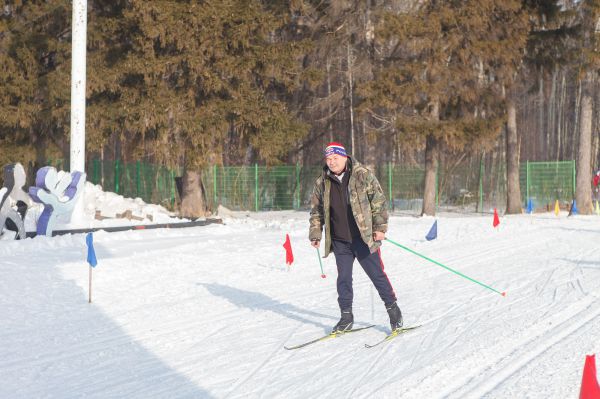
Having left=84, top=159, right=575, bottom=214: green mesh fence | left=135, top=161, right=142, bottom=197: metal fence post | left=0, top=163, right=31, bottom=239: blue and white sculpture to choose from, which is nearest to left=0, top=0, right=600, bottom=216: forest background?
left=84, top=159, right=575, bottom=214: green mesh fence

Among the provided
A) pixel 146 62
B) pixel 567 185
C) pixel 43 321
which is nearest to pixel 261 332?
pixel 43 321

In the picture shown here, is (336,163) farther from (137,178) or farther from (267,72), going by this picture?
(137,178)

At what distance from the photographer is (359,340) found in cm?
805

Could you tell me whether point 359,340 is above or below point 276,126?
below

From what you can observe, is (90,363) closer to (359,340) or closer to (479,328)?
(359,340)

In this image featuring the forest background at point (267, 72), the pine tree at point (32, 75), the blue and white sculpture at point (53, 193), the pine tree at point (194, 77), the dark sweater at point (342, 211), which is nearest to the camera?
the dark sweater at point (342, 211)

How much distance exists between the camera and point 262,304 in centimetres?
1054

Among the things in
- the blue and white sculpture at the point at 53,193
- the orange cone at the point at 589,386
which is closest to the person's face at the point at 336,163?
the orange cone at the point at 589,386

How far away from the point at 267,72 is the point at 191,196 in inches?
195

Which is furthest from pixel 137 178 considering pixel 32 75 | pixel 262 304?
pixel 262 304

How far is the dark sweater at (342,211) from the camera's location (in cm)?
803

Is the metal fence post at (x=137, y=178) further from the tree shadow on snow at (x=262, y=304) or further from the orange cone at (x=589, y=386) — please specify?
the orange cone at (x=589, y=386)

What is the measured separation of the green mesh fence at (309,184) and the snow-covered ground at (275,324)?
58.4 ft

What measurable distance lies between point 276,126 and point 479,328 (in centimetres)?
1885
